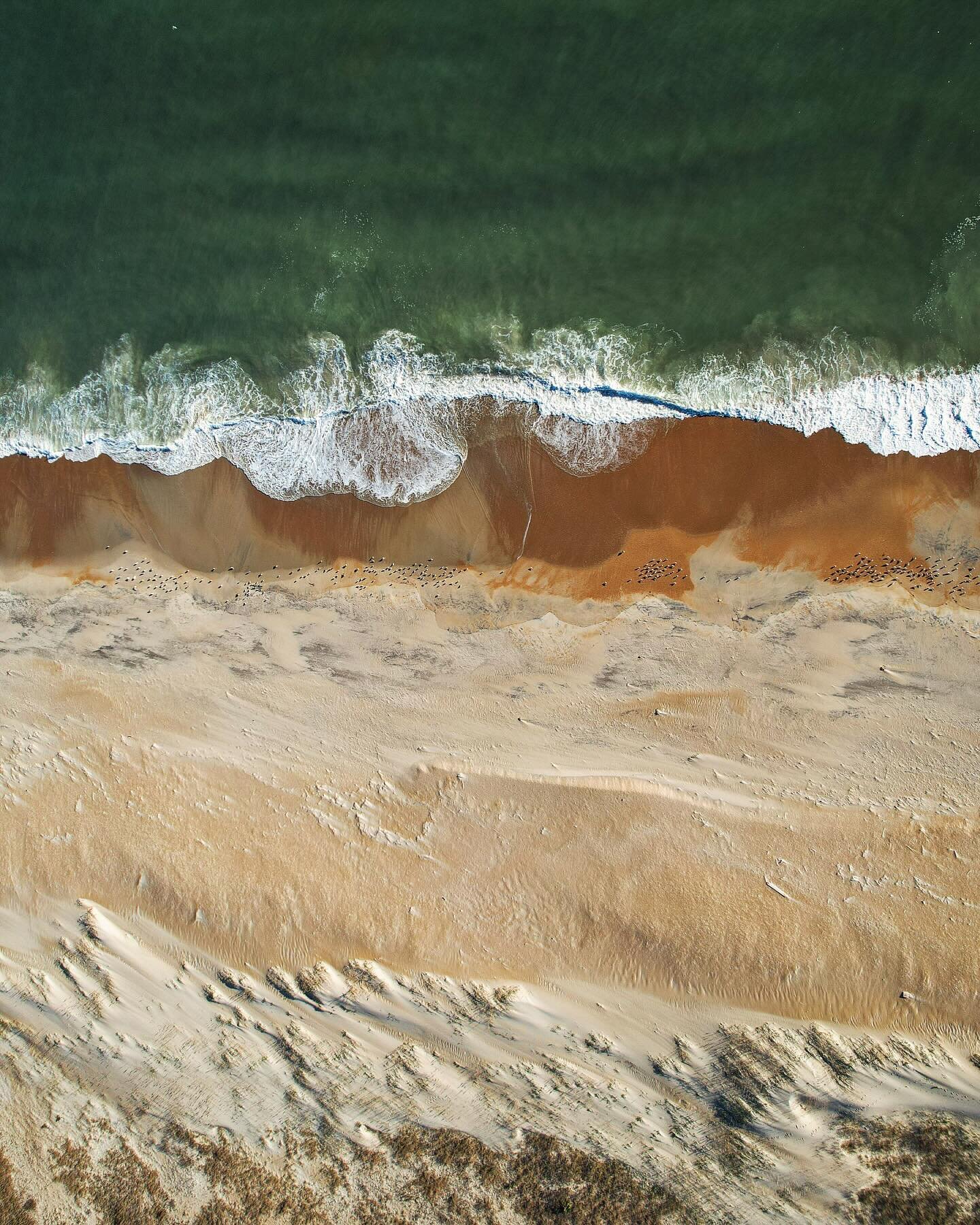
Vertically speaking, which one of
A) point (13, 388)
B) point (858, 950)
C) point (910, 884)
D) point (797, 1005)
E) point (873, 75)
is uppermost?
point (873, 75)

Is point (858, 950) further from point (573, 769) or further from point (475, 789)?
point (475, 789)

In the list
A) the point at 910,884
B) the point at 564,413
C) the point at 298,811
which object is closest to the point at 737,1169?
the point at 910,884

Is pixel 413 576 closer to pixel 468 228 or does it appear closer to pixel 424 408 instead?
pixel 424 408

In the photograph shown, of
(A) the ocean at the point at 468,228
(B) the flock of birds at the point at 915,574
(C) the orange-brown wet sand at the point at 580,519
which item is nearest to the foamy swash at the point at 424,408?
(A) the ocean at the point at 468,228

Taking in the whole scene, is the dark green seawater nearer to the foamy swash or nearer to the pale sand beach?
the foamy swash

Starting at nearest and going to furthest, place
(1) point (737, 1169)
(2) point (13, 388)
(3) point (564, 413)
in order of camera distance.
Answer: (1) point (737, 1169)
(3) point (564, 413)
(2) point (13, 388)

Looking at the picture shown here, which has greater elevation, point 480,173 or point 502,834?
point 480,173

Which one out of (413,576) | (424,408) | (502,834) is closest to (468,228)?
(424,408)
